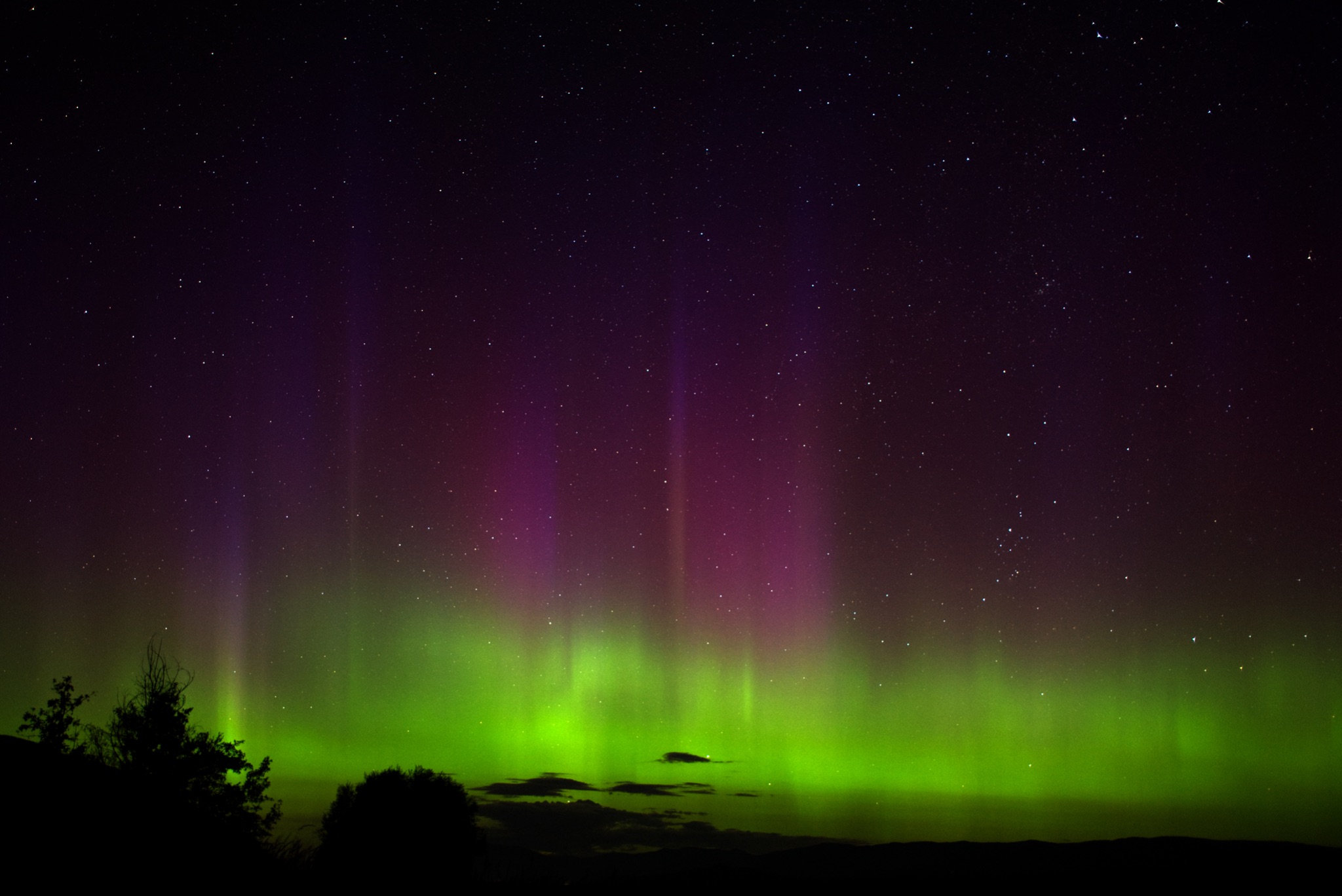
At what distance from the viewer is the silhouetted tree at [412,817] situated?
23172 mm

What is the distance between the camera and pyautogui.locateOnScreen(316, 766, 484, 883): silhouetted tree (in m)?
23.2

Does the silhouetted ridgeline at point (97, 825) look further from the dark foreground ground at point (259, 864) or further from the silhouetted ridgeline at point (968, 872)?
the silhouetted ridgeline at point (968, 872)

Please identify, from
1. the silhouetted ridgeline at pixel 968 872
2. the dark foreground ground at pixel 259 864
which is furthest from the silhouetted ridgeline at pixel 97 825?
the silhouetted ridgeline at pixel 968 872

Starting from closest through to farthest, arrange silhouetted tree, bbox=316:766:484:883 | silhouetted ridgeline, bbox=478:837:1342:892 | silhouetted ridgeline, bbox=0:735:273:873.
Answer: silhouetted ridgeline, bbox=0:735:273:873
silhouetted ridgeline, bbox=478:837:1342:892
silhouetted tree, bbox=316:766:484:883

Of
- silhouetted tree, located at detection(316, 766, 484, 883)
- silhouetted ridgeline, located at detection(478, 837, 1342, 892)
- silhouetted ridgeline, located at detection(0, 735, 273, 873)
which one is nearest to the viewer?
silhouetted ridgeline, located at detection(0, 735, 273, 873)

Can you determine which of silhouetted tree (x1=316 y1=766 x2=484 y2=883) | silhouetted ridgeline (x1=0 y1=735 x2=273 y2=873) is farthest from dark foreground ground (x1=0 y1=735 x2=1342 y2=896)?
silhouetted tree (x1=316 y1=766 x2=484 y2=883)

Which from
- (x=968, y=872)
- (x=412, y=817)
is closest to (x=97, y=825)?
(x=968, y=872)

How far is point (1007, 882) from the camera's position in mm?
9000

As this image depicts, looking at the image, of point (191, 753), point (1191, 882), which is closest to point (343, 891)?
point (1191, 882)

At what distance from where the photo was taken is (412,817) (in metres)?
23.8

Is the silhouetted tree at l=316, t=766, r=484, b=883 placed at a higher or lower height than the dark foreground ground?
lower

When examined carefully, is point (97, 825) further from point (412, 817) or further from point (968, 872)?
point (412, 817)

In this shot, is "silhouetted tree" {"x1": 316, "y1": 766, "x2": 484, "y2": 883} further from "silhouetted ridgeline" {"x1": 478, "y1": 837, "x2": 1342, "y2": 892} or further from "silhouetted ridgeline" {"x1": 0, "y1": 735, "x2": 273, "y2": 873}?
"silhouetted ridgeline" {"x1": 0, "y1": 735, "x2": 273, "y2": 873}

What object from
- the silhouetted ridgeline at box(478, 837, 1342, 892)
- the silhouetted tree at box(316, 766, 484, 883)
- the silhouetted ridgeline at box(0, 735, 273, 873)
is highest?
the silhouetted ridgeline at box(0, 735, 273, 873)
